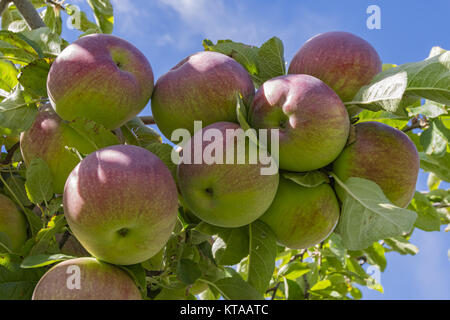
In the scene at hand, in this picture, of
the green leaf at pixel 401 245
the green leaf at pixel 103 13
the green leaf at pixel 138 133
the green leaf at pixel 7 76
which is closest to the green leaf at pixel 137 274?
the green leaf at pixel 138 133

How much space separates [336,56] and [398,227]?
0.63 meters

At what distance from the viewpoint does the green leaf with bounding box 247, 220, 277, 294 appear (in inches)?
56.3

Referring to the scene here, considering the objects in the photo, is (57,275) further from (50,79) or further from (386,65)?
(386,65)

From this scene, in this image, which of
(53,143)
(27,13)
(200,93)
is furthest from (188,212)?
(27,13)

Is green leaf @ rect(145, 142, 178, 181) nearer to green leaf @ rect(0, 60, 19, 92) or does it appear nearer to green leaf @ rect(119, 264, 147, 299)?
green leaf @ rect(119, 264, 147, 299)

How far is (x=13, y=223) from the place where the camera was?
1.73 m

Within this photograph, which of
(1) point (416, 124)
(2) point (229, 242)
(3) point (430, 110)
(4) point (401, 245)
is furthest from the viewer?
(4) point (401, 245)

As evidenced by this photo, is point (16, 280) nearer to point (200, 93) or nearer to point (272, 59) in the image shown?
point (200, 93)

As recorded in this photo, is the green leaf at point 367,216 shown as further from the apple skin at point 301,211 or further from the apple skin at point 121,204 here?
the apple skin at point 121,204

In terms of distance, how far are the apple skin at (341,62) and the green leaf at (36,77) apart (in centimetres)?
86

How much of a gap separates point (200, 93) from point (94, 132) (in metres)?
0.35

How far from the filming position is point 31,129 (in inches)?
62.9

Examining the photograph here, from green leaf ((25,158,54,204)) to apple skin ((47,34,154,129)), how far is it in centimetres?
22
